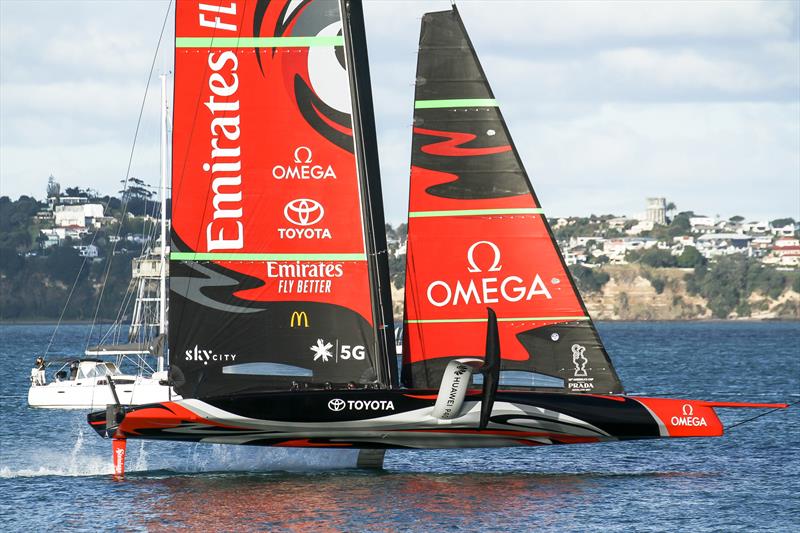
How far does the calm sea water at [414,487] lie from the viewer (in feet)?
70.5

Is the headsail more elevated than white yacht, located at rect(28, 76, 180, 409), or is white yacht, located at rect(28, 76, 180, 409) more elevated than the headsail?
the headsail

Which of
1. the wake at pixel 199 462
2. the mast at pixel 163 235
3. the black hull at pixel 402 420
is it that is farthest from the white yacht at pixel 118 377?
the black hull at pixel 402 420

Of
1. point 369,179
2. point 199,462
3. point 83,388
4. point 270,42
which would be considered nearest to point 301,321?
point 369,179

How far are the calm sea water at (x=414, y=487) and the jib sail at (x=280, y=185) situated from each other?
201 cm

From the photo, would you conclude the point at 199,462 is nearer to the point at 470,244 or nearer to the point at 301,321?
the point at 301,321

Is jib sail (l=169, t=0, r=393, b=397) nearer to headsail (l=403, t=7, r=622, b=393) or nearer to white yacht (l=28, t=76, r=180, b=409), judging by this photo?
headsail (l=403, t=7, r=622, b=393)

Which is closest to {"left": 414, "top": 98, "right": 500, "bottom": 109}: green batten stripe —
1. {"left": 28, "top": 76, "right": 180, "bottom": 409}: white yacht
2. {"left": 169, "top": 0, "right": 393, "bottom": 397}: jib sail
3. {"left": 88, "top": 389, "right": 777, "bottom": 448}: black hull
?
{"left": 169, "top": 0, "right": 393, "bottom": 397}: jib sail

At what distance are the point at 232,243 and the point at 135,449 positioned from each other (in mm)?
9524

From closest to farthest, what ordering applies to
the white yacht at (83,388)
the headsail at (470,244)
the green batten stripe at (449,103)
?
1. the headsail at (470,244)
2. the green batten stripe at (449,103)
3. the white yacht at (83,388)

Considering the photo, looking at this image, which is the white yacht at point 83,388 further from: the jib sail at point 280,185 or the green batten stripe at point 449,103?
the green batten stripe at point 449,103

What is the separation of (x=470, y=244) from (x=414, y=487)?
4.13 m

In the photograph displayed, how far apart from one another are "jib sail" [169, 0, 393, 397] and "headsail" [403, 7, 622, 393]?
0.86 metres

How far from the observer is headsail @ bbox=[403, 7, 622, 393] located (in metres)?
23.8

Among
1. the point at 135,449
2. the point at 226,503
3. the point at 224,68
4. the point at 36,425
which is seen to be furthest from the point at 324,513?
the point at 36,425
